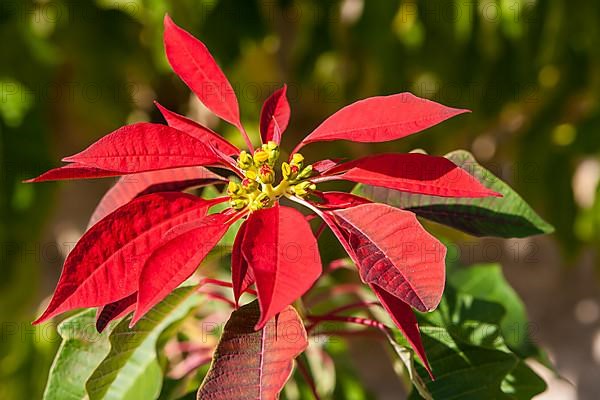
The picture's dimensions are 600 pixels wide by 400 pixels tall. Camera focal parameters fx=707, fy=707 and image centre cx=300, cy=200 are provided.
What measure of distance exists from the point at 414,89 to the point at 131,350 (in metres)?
0.79

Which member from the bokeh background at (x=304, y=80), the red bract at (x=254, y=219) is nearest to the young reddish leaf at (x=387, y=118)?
the red bract at (x=254, y=219)

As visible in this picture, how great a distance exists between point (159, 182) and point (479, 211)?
244 mm

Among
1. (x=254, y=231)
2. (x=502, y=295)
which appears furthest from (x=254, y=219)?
(x=502, y=295)

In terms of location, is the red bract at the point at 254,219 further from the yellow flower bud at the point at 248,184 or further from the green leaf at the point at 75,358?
the green leaf at the point at 75,358

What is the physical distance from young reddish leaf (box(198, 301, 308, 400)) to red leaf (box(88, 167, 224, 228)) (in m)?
0.11

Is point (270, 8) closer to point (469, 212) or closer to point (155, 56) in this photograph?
point (155, 56)

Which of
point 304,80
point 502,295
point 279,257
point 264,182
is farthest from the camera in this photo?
point 304,80

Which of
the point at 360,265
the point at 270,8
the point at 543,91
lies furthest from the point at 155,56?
the point at 360,265

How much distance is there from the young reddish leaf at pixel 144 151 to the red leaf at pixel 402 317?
14cm

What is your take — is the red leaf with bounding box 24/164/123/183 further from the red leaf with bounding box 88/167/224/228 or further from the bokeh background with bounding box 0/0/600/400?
the bokeh background with bounding box 0/0/600/400

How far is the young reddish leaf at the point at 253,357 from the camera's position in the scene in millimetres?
395

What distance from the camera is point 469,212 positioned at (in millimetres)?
545

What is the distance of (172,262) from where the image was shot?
38 centimetres

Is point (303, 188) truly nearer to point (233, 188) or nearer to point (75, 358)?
point (233, 188)
